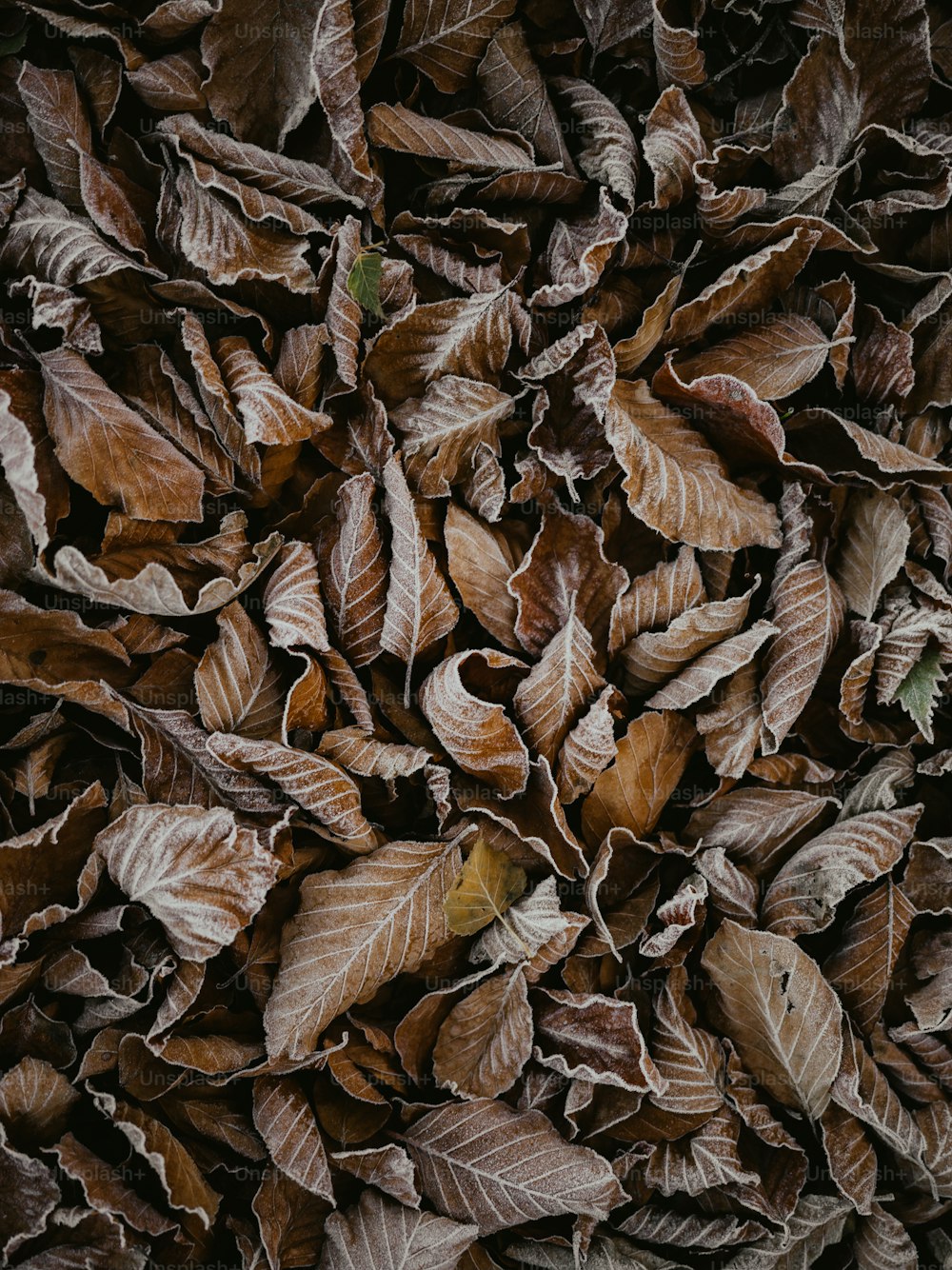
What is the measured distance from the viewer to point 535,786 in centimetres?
106

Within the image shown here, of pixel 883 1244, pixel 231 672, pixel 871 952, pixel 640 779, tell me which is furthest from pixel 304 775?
pixel 883 1244

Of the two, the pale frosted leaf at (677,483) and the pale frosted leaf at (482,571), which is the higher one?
the pale frosted leaf at (677,483)

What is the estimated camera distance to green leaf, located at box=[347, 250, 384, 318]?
1.03 m

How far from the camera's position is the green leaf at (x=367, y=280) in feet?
3.37

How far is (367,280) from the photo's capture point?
1.04 m

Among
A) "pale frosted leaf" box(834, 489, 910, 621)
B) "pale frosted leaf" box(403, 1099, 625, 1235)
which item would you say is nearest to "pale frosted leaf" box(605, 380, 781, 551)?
"pale frosted leaf" box(834, 489, 910, 621)

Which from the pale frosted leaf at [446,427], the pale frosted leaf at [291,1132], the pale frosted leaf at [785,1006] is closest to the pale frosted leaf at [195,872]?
the pale frosted leaf at [291,1132]

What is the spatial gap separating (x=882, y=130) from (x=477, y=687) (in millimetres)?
747

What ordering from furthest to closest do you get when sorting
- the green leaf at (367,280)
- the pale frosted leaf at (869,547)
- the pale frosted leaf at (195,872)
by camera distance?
1. the pale frosted leaf at (869,547)
2. the green leaf at (367,280)
3. the pale frosted leaf at (195,872)

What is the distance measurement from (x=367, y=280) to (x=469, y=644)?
0.38 meters

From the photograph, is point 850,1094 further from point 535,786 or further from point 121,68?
point 121,68

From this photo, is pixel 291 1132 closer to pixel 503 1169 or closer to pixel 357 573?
pixel 503 1169

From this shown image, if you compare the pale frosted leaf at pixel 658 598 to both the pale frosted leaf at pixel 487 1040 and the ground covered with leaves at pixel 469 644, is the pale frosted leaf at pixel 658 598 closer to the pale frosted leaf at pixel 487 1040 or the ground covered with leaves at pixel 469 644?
the ground covered with leaves at pixel 469 644

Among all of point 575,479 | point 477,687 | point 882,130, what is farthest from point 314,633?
point 882,130
